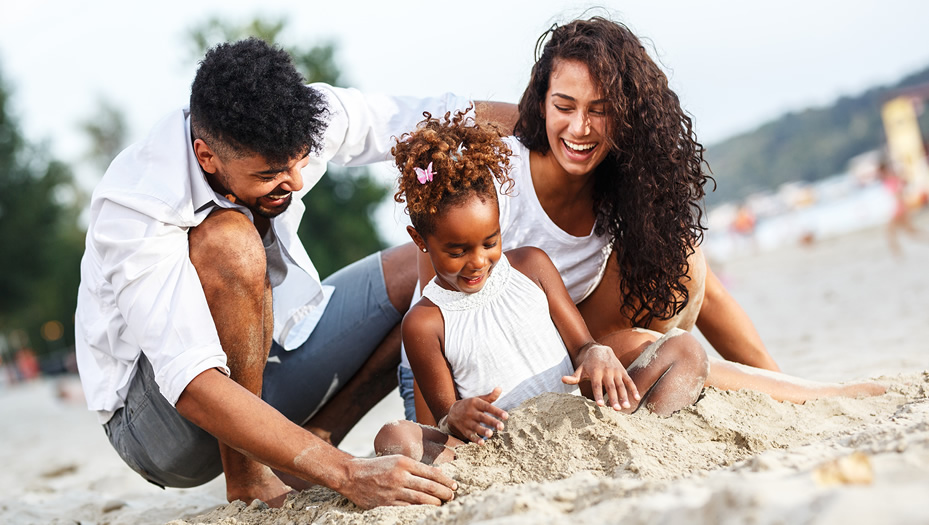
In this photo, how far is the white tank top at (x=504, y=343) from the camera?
2541mm

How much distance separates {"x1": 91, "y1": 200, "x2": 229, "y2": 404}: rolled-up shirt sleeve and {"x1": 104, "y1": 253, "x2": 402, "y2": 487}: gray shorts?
37cm

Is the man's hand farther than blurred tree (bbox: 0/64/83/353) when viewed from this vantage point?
No

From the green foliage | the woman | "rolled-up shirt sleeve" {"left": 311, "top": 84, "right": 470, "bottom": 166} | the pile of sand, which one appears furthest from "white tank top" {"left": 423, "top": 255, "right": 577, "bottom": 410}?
the green foliage

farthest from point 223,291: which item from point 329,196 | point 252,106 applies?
point 329,196

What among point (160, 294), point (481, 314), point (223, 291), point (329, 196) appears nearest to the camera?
point (160, 294)

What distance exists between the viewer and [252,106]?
2404 millimetres

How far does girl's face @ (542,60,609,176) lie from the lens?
282 centimetres

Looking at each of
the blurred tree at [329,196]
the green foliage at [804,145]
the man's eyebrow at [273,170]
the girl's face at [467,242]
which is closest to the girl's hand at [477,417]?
the girl's face at [467,242]

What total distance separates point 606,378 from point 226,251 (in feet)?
4.22

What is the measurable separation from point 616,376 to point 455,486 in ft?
1.89

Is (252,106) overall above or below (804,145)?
below

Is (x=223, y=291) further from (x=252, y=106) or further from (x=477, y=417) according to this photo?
(x=477, y=417)

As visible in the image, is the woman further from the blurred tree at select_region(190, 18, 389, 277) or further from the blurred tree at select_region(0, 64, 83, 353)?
the blurred tree at select_region(190, 18, 389, 277)

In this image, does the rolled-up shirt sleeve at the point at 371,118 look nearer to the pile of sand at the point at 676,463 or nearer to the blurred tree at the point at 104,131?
the pile of sand at the point at 676,463
